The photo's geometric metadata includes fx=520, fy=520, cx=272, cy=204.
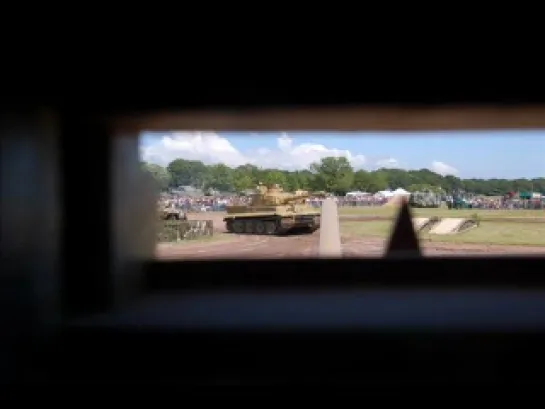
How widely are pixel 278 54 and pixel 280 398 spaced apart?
67.1 inches

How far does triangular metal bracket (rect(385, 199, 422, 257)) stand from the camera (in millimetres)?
3713

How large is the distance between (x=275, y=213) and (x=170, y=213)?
0.76 m

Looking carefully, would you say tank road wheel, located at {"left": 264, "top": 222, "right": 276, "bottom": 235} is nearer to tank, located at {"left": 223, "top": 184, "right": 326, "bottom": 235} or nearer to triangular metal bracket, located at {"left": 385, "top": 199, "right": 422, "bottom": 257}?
tank, located at {"left": 223, "top": 184, "right": 326, "bottom": 235}

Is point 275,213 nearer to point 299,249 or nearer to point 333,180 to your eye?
point 299,249

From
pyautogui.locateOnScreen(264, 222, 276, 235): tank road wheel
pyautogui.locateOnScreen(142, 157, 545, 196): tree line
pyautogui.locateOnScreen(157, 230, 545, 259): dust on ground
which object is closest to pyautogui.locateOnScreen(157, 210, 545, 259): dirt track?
pyautogui.locateOnScreen(157, 230, 545, 259): dust on ground

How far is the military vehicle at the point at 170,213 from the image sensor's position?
3.53m

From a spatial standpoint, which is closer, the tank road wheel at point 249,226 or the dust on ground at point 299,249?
the dust on ground at point 299,249

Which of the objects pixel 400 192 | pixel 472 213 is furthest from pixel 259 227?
pixel 472 213

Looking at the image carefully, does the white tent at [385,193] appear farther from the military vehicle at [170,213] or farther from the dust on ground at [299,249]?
the military vehicle at [170,213]

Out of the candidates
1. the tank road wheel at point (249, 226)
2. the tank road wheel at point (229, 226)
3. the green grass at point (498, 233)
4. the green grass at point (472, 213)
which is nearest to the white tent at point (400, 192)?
the green grass at point (472, 213)

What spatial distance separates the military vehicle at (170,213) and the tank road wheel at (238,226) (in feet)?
1.18

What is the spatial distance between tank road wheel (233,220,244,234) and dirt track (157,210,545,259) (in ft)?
0.12

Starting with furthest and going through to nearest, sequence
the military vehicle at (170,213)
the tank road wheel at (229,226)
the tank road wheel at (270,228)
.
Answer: the tank road wheel at (270,228) < the tank road wheel at (229,226) < the military vehicle at (170,213)

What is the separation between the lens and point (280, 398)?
260cm
